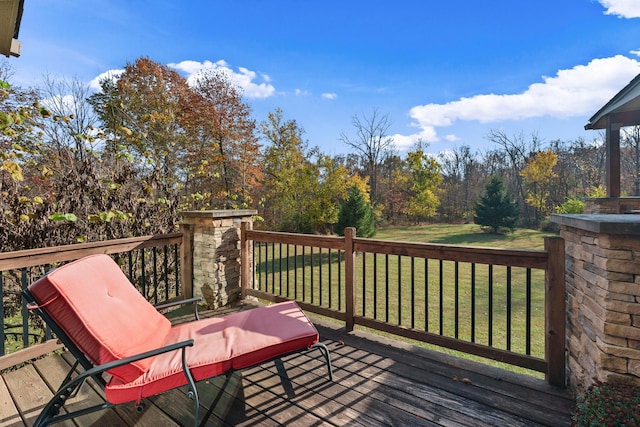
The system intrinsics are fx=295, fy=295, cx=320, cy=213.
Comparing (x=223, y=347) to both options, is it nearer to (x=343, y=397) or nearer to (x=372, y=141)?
(x=343, y=397)

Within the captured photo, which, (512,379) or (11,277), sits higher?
(11,277)

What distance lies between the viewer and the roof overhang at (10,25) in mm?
2264

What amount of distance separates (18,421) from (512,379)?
3251 mm

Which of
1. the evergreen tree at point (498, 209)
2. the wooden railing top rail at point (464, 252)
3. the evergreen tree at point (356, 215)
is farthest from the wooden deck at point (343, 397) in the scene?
the evergreen tree at point (498, 209)

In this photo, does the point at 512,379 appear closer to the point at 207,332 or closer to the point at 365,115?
the point at 207,332

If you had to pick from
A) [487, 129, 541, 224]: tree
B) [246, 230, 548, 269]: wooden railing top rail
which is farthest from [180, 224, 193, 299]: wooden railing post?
[487, 129, 541, 224]: tree

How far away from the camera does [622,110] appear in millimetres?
5367

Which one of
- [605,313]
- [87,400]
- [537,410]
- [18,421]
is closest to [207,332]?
[87,400]

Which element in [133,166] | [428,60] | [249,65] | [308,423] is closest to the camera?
[308,423]

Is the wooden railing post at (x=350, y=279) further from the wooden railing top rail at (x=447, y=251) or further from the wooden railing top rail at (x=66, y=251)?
the wooden railing top rail at (x=66, y=251)

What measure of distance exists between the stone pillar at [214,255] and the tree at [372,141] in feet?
59.0

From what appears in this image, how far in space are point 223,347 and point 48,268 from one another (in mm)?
2846

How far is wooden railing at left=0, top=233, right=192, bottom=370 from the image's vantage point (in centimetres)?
238

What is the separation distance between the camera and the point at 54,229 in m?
3.74
